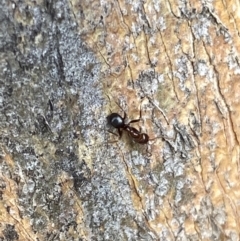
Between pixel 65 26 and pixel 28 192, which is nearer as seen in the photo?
pixel 65 26

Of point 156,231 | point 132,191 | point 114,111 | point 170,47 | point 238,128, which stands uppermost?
point 170,47

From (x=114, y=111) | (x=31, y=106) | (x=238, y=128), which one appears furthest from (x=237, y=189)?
(x=31, y=106)

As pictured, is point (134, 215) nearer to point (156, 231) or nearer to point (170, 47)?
point (156, 231)
